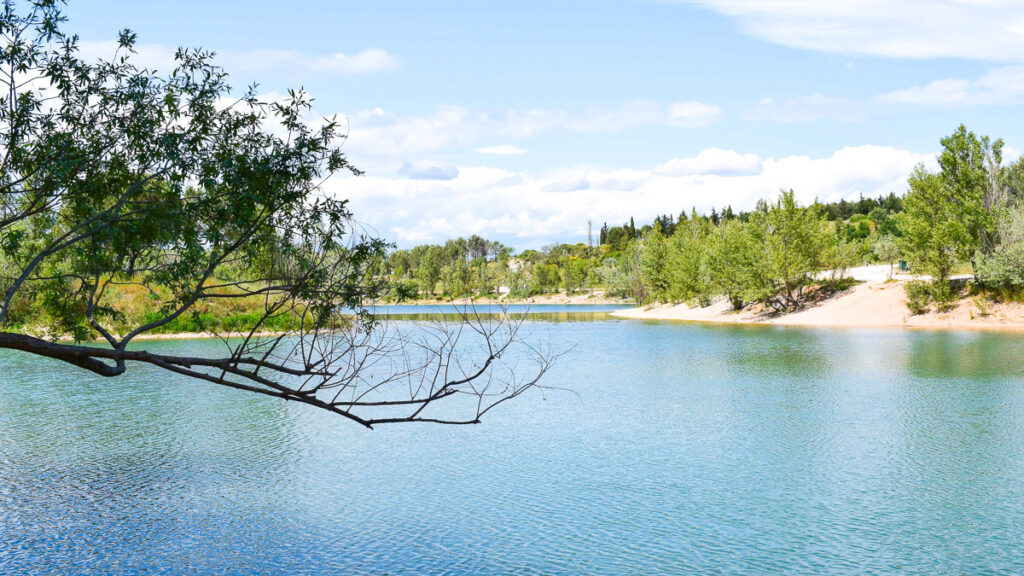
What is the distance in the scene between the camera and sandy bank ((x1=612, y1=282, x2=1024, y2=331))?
5128cm

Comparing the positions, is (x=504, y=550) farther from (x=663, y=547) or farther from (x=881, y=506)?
(x=881, y=506)

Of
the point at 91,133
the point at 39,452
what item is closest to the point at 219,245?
the point at 91,133

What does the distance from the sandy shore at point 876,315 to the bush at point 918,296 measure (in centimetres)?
50

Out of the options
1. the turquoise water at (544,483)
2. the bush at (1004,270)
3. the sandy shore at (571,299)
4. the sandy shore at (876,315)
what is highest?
the bush at (1004,270)

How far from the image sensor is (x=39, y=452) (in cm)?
1908

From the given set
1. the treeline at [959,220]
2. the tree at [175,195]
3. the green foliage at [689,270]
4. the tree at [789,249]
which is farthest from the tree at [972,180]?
the tree at [175,195]

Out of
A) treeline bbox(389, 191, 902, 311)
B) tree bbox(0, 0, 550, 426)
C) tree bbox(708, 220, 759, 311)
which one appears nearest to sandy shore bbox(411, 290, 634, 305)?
treeline bbox(389, 191, 902, 311)

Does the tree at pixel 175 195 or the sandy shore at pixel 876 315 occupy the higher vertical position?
the tree at pixel 175 195

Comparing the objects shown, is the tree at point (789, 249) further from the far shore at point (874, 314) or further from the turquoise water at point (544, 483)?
the turquoise water at point (544, 483)

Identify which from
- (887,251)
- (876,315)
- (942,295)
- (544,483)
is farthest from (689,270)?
(544,483)

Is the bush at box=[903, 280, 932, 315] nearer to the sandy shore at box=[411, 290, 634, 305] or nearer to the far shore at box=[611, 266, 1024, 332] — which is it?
the far shore at box=[611, 266, 1024, 332]

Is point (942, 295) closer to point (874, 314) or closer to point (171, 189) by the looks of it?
point (874, 314)

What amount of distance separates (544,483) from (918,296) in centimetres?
4822

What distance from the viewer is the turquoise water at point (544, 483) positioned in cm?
1209
